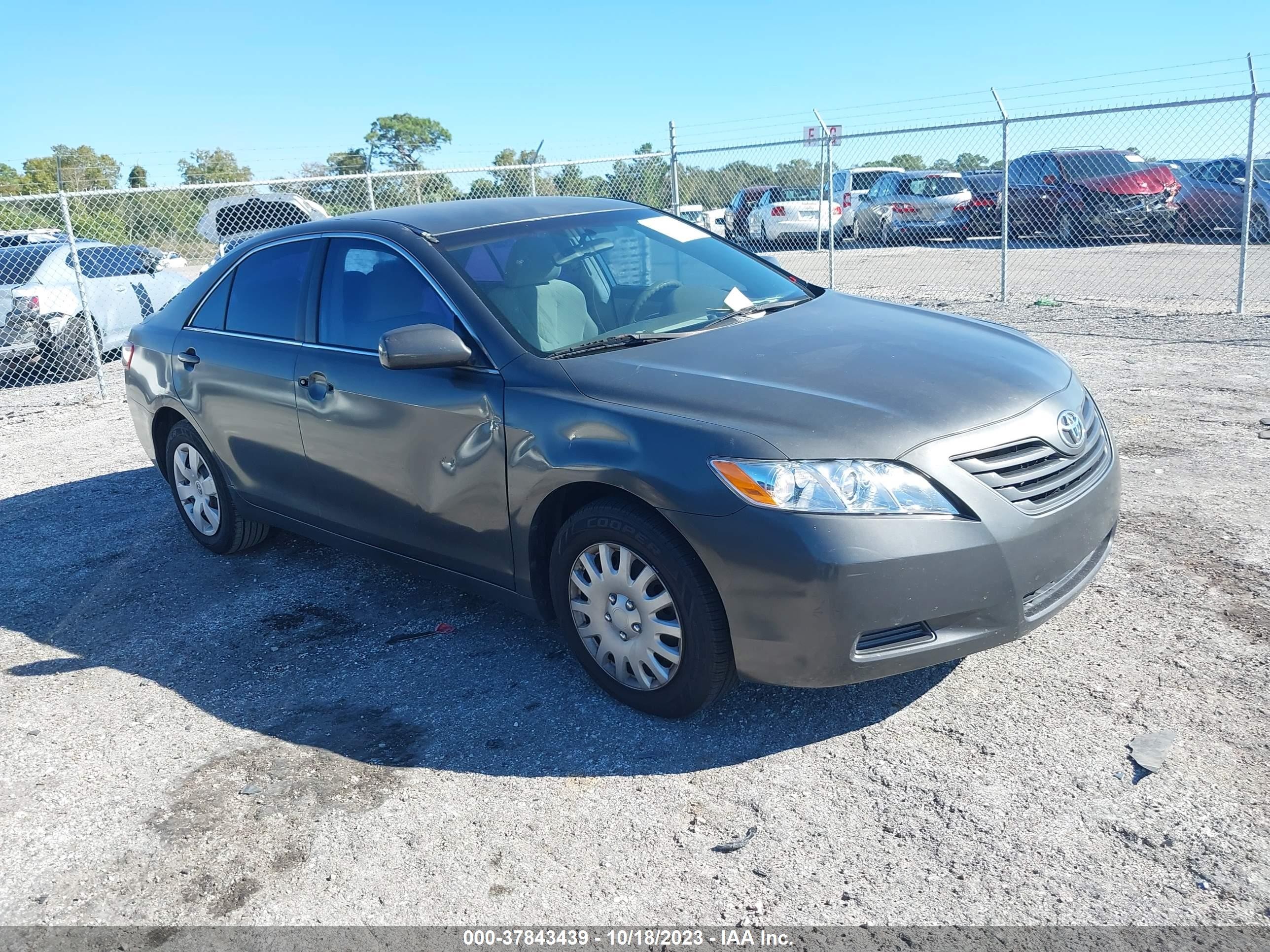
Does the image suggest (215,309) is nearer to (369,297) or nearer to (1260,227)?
(369,297)

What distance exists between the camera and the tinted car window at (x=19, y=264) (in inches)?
446

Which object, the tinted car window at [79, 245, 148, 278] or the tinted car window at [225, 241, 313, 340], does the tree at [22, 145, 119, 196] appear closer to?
the tinted car window at [79, 245, 148, 278]

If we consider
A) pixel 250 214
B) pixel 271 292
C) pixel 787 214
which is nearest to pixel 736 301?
pixel 271 292

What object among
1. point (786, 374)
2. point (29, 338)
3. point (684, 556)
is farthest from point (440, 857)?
point (29, 338)

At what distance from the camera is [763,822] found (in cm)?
300

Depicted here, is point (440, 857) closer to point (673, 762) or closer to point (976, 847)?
point (673, 762)

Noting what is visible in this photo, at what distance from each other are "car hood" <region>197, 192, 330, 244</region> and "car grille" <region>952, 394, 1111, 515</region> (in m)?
12.7

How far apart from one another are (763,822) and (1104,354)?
736cm

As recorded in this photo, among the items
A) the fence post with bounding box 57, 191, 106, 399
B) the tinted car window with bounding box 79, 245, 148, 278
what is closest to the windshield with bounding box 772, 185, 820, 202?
the tinted car window with bounding box 79, 245, 148, 278

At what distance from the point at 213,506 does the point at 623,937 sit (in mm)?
3694

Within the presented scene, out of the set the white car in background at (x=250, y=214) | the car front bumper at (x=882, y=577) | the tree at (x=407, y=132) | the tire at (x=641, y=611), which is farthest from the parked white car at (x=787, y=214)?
the tree at (x=407, y=132)

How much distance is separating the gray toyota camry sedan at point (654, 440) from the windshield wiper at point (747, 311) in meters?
0.01

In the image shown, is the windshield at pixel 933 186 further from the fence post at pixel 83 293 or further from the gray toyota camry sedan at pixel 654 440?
the gray toyota camry sedan at pixel 654 440

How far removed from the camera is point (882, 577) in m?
2.99
